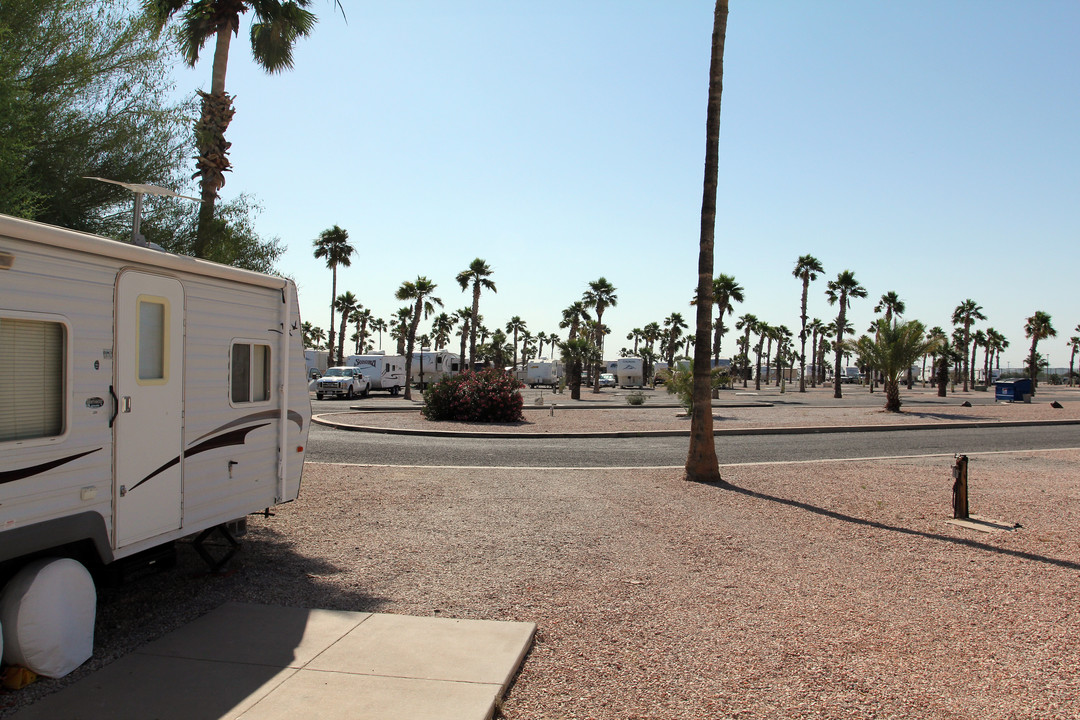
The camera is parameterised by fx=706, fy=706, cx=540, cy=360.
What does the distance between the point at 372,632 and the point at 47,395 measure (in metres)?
2.61

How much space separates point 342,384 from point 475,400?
15.3 meters

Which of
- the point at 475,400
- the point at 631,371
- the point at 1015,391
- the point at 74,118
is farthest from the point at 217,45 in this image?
the point at 631,371

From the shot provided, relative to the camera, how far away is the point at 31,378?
14.1ft

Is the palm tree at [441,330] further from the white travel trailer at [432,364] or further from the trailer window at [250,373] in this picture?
the trailer window at [250,373]

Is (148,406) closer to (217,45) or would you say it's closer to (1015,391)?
(217,45)

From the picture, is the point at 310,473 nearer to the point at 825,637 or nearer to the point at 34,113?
the point at 34,113

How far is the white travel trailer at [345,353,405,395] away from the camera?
41.7 m

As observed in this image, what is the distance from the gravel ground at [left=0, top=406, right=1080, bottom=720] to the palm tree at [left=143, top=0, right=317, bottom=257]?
5313 millimetres

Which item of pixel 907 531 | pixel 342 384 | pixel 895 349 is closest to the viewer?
pixel 907 531

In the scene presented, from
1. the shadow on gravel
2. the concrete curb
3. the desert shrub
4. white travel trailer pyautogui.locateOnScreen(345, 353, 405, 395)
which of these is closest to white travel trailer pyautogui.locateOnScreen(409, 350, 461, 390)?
white travel trailer pyautogui.locateOnScreen(345, 353, 405, 395)

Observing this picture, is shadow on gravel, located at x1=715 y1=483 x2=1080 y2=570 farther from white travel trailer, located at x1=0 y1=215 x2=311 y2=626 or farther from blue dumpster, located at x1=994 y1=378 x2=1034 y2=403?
blue dumpster, located at x1=994 y1=378 x2=1034 y2=403

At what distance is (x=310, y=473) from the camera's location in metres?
11.8

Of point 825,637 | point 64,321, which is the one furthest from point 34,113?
point 825,637

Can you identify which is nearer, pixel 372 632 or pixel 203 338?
pixel 372 632
